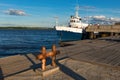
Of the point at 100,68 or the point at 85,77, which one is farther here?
the point at 100,68

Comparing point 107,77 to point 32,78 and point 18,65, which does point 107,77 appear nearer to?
point 32,78

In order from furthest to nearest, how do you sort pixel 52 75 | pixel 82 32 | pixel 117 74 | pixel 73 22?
pixel 73 22 → pixel 82 32 → pixel 117 74 → pixel 52 75

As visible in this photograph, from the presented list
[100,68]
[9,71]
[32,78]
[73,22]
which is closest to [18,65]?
[9,71]

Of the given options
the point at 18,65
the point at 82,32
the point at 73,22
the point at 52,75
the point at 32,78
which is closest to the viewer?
the point at 32,78

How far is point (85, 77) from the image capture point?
8312 mm

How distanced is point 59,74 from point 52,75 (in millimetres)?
341

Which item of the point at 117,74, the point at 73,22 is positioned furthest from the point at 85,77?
the point at 73,22

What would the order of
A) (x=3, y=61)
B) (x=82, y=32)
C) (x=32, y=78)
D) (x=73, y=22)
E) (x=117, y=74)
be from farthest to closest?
(x=73, y=22) → (x=82, y=32) → (x=3, y=61) → (x=117, y=74) → (x=32, y=78)

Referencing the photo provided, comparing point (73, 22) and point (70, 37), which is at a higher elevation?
point (73, 22)

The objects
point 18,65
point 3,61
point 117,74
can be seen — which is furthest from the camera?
point 3,61

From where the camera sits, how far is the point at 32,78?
7836 millimetres

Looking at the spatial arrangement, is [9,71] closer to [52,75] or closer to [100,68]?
[52,75]

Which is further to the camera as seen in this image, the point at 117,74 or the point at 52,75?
the point at 117,74

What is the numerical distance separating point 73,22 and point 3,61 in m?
46.5
